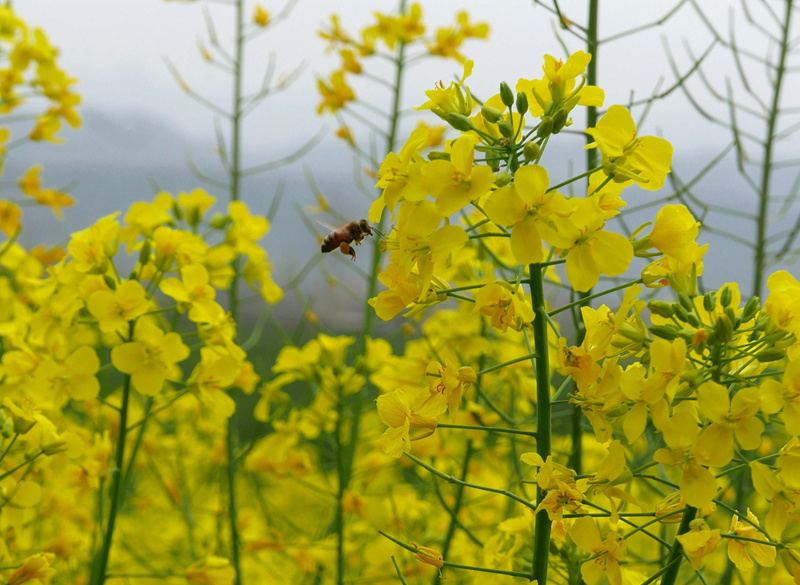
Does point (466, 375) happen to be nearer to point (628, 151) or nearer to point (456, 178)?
point (456, 178)

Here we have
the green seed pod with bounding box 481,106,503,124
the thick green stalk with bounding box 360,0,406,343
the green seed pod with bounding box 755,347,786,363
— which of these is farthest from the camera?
the thick green stalk with bounding box 360,0,406,343

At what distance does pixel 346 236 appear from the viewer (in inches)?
71.3

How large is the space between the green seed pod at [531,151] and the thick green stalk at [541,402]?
0.14m

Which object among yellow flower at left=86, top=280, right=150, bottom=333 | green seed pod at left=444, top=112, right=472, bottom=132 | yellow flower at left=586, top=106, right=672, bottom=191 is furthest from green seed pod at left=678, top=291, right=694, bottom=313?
yellow flower at left=86, top=280, right=150, bottom=333

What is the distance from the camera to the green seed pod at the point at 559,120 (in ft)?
2.97

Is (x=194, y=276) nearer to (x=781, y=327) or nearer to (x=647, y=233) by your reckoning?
(x=647, y=233)

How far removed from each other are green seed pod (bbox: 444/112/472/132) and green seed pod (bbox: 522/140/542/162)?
10cm

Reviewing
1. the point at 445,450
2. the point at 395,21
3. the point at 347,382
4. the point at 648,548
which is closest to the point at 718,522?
the point at 648,548

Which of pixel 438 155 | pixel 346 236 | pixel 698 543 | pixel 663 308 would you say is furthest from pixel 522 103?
pixel 346 236

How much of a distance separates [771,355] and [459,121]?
499mm

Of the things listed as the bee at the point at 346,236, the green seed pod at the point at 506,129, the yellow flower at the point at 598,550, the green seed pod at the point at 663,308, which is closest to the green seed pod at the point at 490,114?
the green seed pod at the point at 506,129

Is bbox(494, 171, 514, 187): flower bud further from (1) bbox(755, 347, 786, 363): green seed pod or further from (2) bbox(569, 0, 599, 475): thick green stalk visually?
(2) bbox(569, 0, 599, 475): thick green stalk

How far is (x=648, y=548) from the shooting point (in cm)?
348

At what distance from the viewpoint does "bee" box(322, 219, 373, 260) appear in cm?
180
